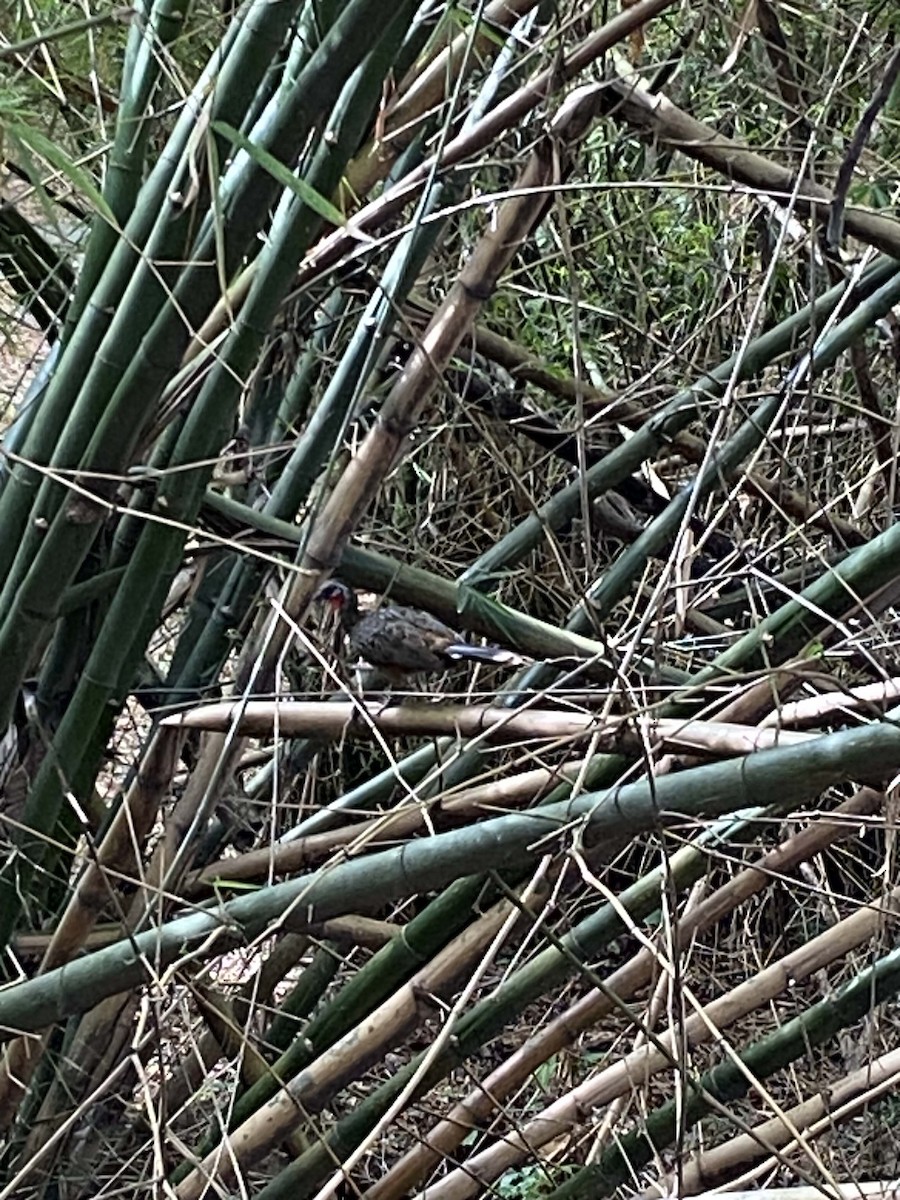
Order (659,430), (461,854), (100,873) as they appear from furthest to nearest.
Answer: (659,430)
(100,873)
(461,854)

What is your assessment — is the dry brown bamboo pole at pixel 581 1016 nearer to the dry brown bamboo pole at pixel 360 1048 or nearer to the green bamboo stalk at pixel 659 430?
the dry brown bamboo pole at pixel 360 1048

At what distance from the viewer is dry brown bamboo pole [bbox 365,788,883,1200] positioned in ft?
3.82

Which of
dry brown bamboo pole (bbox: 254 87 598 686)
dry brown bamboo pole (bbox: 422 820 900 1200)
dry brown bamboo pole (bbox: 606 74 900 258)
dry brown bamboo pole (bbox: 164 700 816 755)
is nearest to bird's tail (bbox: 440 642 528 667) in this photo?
dry brown bamboo pole (bbox: 164 700 816 755)

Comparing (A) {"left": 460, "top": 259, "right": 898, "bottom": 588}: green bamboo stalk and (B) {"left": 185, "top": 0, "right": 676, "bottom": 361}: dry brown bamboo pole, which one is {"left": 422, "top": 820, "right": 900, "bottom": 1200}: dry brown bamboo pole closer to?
(A) {"left": 460, "top": 259, "right": 898, "bottom": 588}: green bamboo stalk

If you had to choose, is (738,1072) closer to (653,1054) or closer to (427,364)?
(653,1054)

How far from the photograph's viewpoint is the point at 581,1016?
120 centimetres

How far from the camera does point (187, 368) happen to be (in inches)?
39.6

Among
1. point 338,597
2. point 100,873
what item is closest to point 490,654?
point 338,597

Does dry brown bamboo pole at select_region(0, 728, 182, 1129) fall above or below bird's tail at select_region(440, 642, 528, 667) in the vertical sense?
below

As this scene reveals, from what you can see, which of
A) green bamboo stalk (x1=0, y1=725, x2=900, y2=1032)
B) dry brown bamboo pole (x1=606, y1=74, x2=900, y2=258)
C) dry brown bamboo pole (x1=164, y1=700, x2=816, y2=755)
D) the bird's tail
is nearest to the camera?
green bamboo stalk (x1=0, y1=725, x2=900, y2=1032)

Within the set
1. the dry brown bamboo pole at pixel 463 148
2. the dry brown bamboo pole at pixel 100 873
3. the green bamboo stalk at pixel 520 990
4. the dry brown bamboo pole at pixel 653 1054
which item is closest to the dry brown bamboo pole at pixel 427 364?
the dry brown bamboo pole at pixel 463 148

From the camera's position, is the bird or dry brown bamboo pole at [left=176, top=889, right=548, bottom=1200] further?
the bird

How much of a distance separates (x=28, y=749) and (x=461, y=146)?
25.1 inches

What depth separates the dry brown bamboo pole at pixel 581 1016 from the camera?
1164 millimetres
